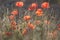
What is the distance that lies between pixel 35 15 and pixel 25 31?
87 cm

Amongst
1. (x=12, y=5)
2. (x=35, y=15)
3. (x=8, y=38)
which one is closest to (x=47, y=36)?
(x=8, y=38)

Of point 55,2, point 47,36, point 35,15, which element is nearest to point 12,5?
point 55,2

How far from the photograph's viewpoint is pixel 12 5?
230 inches

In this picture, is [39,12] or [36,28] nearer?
[36,28]

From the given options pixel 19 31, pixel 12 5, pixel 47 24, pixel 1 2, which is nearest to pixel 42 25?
pixel 47 24

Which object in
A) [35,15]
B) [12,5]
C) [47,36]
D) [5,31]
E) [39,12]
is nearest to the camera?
[47,36]

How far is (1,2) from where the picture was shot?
6188 mm

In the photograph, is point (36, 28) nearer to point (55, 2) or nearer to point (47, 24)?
point (47, 24)

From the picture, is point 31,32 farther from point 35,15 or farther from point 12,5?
point 12,5

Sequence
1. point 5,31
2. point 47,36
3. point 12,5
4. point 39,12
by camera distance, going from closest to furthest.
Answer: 1. point 47,36
2. point 5,31
3. point 39,12
4. point 12,5

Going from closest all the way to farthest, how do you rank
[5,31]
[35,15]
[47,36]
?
[47,36] → [5,31] → [35,15]

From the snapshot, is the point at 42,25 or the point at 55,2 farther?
the point at 55,2

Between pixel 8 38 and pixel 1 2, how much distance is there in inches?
123

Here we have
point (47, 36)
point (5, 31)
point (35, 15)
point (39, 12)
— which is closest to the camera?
point (47, 36)
